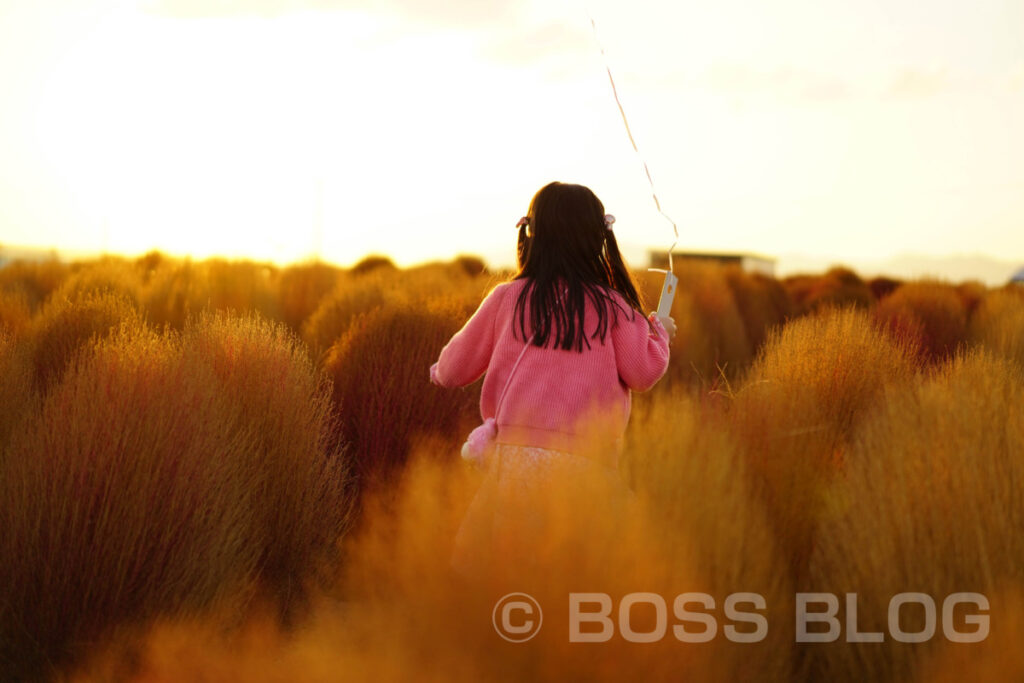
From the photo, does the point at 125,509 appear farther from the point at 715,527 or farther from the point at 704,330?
the point at 704,330

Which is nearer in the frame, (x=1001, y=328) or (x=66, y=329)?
(x=66, y=329)

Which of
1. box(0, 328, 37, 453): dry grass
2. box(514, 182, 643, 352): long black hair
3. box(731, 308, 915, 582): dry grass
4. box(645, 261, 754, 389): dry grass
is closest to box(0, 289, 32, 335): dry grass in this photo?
box(0, 328, 37, 453): dry grass

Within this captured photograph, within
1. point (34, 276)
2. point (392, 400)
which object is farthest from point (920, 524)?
point (34, 276)

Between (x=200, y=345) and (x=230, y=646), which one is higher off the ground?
(x=200, y=345)

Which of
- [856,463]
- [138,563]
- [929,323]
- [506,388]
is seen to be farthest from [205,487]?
[929,323]

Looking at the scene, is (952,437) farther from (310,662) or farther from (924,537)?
(310,662)

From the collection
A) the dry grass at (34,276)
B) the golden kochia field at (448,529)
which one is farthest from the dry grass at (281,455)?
the dry grass at (34,276)

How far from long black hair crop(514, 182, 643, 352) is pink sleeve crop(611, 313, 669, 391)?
0.16 ft

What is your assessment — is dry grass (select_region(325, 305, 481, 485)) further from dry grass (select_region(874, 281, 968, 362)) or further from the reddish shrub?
the reddish shrub

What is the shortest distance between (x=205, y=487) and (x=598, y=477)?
1803 mm

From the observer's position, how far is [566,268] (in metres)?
3.58

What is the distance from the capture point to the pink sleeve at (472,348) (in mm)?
3650

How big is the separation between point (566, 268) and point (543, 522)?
3.45ft

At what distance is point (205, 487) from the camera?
4.04 m
